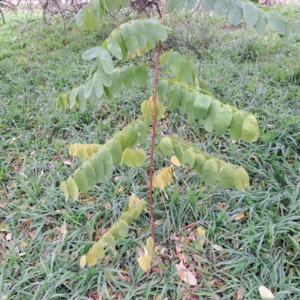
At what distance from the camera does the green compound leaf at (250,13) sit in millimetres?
986

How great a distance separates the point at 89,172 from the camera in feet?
3.59

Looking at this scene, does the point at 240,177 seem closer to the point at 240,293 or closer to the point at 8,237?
the point at 240,293

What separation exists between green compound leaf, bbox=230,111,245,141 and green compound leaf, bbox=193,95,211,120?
0.10 meters

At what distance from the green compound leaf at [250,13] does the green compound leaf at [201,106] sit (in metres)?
0.30

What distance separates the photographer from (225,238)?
2.06 m

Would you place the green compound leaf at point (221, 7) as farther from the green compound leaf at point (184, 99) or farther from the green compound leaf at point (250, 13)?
the green compound leaf at point (184, 99)

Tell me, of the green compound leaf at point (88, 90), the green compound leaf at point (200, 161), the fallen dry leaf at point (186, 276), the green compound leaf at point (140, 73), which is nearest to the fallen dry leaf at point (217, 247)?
the fallen dry leaf at point (186, 276)

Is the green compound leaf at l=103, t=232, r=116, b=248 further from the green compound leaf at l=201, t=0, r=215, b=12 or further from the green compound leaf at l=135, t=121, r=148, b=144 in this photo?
the green compound leaf at l=201, t=0, r=215, b=12

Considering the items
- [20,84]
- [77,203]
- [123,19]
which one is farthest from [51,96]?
[123,19]

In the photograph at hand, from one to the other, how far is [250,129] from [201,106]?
193mm

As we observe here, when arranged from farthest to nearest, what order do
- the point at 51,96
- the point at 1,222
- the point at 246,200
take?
the point at 51,96
the point at 1,222
the point at 246,200

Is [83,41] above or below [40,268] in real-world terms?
above

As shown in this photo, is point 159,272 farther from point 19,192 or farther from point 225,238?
point 19,192

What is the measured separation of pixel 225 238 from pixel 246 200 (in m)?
0.38
